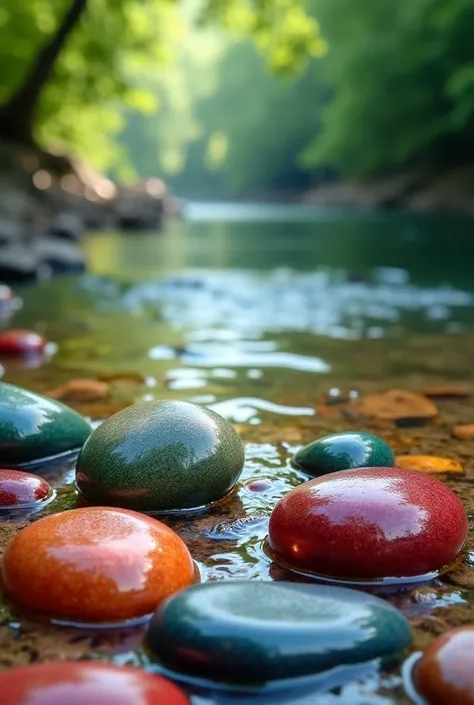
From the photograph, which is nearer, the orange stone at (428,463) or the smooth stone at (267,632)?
the smooth stone at (267,632)

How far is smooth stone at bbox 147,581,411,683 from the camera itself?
1625 mm

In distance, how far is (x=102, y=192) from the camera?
76.9 ft

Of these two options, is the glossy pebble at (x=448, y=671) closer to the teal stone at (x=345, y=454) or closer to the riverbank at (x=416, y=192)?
the teal stone at (x=345, y=454)

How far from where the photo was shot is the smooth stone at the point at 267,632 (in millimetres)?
1625

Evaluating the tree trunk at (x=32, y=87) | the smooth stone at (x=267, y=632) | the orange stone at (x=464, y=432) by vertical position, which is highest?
the tree trunk at (x=32, y=87)

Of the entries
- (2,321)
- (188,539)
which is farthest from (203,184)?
(188,539)

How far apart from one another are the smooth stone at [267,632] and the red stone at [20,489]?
1020 millimetres

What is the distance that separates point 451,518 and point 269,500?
0.70 m

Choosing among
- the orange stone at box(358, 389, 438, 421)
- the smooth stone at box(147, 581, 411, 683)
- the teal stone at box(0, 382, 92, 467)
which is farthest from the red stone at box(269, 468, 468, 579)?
the orange stone at box(358, 389, 438, 421)

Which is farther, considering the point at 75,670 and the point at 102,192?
the point at 102,192

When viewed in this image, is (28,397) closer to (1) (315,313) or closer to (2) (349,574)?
(2) (349,574)

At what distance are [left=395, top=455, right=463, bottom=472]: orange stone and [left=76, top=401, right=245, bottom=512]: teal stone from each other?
758mm

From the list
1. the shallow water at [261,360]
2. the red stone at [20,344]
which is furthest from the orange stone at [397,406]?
the red stone at [20,344]

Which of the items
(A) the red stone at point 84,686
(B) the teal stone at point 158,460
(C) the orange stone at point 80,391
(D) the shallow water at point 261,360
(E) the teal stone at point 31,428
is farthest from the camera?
(C) the orange stone at point 80,391
